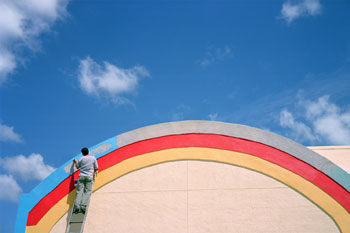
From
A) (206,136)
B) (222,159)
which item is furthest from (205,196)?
(206,136)

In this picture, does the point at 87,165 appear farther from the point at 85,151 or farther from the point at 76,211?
the point at 76,211

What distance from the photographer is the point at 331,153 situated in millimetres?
11195

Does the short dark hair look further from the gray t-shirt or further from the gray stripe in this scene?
the gray stripe

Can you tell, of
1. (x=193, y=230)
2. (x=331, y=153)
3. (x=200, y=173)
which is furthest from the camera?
(x=331, y=153)

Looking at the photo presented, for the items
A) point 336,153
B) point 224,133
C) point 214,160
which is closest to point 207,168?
point 214,160

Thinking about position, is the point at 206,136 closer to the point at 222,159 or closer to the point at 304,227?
the point at 222,159

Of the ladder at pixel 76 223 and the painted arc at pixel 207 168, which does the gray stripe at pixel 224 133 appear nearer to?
the painted arc at pixel 207 168

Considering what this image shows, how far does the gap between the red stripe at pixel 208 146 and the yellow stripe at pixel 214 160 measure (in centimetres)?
12

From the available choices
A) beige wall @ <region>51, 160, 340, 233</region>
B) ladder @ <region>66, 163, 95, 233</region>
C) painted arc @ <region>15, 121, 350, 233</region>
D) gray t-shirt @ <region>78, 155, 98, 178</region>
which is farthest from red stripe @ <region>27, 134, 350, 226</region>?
ladder @ <region>66, 163, 95, 233</region>

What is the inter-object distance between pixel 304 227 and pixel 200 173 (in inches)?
126

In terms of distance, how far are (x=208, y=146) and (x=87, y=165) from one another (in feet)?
11.9

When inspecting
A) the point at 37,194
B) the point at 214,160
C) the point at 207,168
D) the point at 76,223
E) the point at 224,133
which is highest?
the point at 224,133

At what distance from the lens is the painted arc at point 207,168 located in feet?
27.4

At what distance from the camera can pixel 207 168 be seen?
880 centimetres
